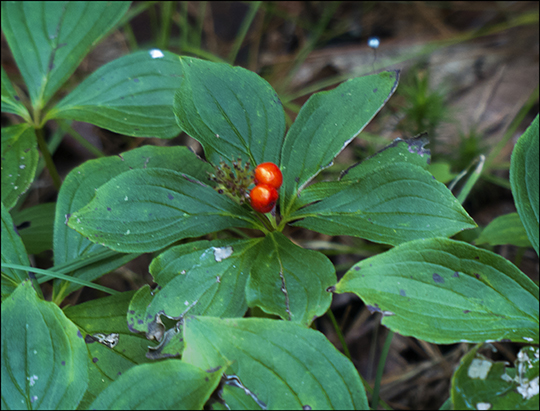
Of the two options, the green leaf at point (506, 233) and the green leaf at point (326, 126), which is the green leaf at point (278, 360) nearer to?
the green leaf at point (326, 126)

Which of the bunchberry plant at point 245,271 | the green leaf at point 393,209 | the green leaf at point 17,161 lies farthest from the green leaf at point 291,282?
the green leaf at point 17,161

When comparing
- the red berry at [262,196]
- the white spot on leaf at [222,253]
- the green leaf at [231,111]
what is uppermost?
the green leaf at [231,111]

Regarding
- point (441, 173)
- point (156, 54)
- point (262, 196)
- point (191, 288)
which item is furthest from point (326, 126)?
point (156, 54)

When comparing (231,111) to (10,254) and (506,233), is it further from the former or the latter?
(506,233)

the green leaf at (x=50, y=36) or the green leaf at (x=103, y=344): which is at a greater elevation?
the green leaf at (x=50, y=36)

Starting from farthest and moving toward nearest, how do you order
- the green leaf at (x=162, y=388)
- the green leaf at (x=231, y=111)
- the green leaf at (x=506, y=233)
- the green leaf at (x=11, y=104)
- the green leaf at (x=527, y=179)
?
the green leaf at (x=11, y=104) → the green leaf at (x=506, y=233) → the green leaf at (x=231, y=111) → the green leaf at (x=527, y=179) → the green leaf at (x=162, y=388)

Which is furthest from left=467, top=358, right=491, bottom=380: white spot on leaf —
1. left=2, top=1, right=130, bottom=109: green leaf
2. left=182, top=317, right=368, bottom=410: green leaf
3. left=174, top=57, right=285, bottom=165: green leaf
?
left=2, top=1, right=130, bottom=109: green leaf

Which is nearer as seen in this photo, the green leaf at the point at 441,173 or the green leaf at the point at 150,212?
the green leaf at the point at 150,212
